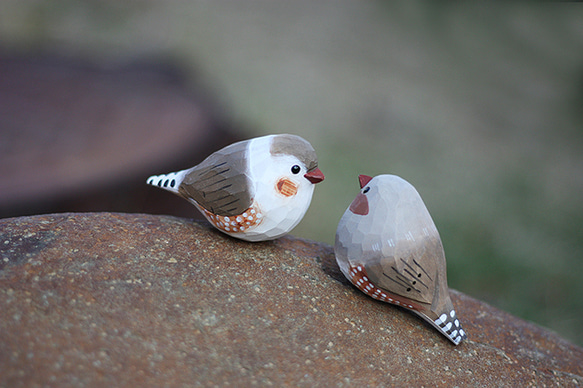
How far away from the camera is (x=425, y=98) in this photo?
15.8ft

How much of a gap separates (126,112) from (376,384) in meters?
2.25

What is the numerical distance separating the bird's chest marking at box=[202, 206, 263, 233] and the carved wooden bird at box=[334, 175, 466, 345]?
269mm

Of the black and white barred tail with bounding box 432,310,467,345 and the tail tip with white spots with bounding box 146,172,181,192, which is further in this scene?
the tail tip with white spots with bounding box 146,172,181,192

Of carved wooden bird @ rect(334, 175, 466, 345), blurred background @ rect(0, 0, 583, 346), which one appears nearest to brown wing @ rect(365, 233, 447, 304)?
carved wooden bird @ rect(334, 175, 466, 345)

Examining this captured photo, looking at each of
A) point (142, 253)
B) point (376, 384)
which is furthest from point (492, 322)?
point (142, 253)

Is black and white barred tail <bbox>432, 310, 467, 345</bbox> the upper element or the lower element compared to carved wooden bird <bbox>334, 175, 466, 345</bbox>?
lower

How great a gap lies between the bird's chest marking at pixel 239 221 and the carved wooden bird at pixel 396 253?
0.88 feet

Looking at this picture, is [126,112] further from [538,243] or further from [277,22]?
[538,243]

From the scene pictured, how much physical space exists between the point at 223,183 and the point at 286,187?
199 millimetres

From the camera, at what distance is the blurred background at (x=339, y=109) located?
2902mm

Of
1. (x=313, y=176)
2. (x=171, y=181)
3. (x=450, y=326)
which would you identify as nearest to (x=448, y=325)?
(x=450, y=326)

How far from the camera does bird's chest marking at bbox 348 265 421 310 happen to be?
5.24ft

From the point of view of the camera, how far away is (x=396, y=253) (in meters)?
1.54

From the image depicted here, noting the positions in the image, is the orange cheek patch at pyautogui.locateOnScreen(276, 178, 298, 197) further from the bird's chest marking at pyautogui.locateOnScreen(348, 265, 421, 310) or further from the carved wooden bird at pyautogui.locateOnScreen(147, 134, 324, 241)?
the bird's chest marking at pyautogui.locateOnScreen(348, 265, 421, 310)
